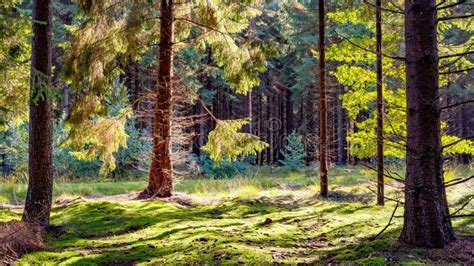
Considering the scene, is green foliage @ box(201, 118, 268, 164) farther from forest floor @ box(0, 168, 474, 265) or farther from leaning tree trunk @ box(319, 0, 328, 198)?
leaning tree trunk @ box(319, 0, 328, 198)

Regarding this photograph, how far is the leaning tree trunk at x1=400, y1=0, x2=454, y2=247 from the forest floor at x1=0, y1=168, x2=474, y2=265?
0.24m

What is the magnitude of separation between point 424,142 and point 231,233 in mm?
2881

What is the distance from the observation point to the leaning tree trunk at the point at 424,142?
14.3ft

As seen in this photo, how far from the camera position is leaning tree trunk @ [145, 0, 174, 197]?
9523 millimetres

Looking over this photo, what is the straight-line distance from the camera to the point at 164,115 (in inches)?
373

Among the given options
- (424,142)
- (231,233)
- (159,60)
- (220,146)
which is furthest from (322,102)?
(424,142)

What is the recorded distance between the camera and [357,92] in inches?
387

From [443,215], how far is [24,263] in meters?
4.51

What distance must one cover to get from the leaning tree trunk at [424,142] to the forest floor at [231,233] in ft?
0.77

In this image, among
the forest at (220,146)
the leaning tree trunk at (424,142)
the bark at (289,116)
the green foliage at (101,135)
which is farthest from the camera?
the bark at (289,116)

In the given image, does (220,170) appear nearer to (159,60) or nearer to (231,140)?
(231,140)

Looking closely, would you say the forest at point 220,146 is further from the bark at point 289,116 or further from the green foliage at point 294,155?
the bark at point 289,116

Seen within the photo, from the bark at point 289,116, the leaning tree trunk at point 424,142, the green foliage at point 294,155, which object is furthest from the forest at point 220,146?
the bark at point 289,116

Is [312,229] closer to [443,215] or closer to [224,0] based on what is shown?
[443,215]
